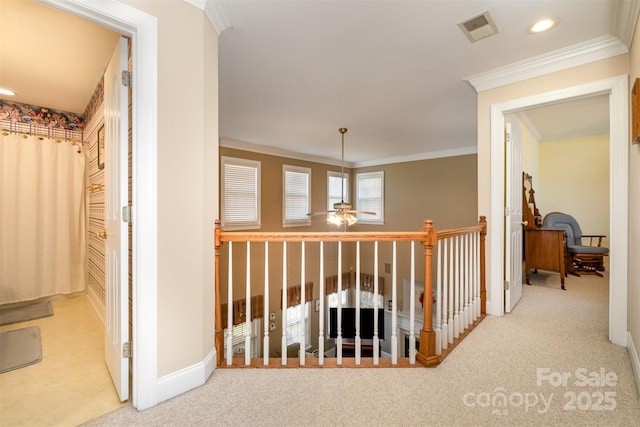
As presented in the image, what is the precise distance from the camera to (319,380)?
1774 millimetres

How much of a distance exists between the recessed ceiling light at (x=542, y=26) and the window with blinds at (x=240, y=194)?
4520 mm

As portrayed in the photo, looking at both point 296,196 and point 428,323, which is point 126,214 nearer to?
point 428,323

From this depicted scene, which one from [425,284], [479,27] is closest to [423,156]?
[479,27]

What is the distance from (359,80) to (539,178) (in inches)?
190

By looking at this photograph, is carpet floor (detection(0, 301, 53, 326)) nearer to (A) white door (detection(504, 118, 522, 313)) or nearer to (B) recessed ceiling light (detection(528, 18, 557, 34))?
(A) white door (detection(504, 118, 522, 313))

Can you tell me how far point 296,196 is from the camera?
6.46 metres

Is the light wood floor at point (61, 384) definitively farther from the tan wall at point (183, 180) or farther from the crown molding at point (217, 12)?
the crown molding at point (217, 12)

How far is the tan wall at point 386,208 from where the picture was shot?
221 inches

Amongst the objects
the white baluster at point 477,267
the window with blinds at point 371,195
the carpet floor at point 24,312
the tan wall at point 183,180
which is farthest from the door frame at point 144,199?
the window with blinds at point 371,195

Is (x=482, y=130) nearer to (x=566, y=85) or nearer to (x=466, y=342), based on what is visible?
(x=566, y=85)

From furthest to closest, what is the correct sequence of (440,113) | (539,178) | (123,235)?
(539,178) → (440,113) → (123,235)

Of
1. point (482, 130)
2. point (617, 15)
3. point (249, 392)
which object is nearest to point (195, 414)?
point (249, 392)

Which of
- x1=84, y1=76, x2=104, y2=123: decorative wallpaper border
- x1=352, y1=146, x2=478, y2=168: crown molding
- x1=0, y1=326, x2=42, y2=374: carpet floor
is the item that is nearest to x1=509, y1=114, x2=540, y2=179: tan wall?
x1=352, y1=146, x2=478, y2=168: crown molding

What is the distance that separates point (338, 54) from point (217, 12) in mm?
939
